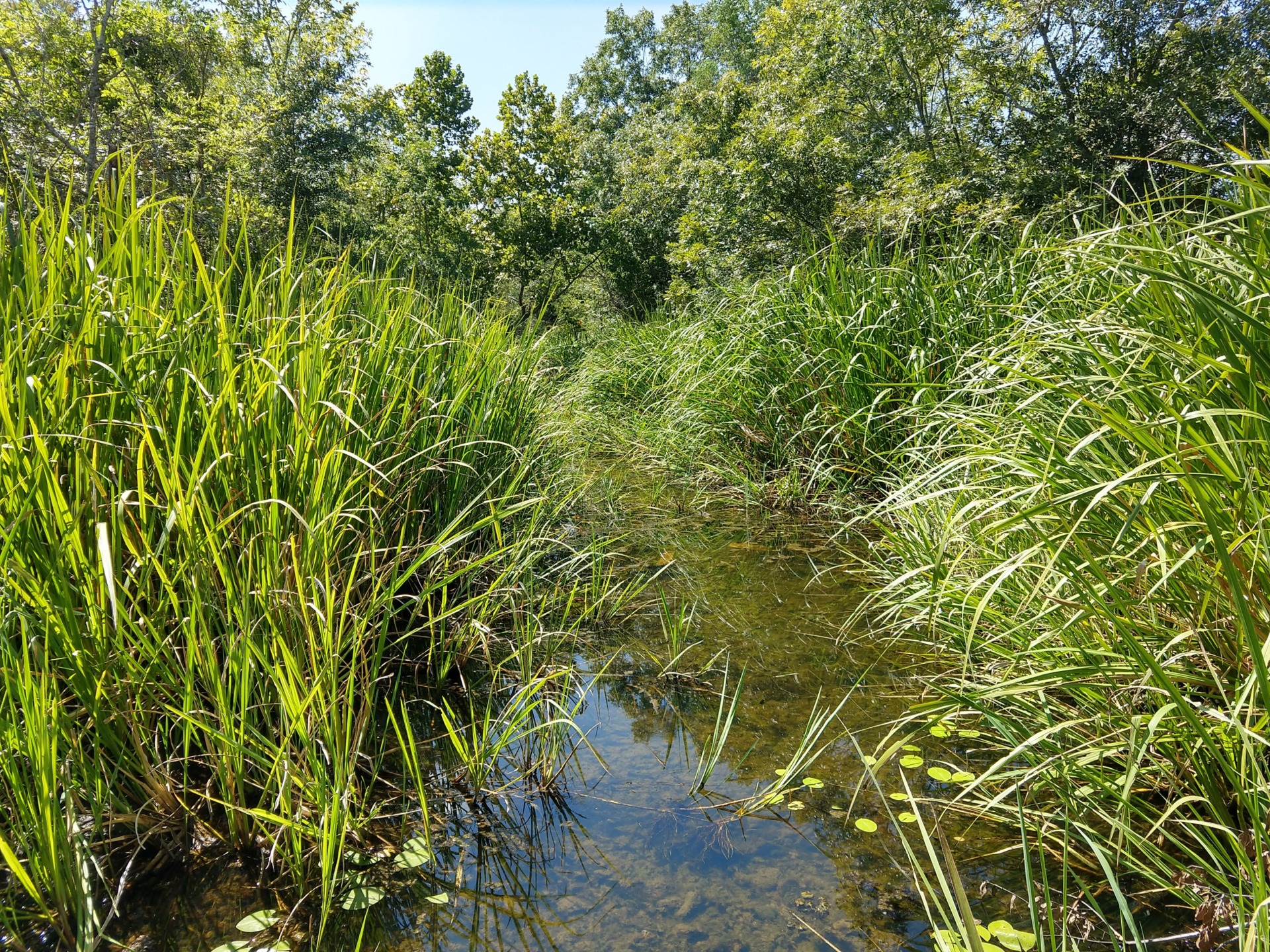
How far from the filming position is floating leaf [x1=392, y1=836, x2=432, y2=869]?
161 centimetres

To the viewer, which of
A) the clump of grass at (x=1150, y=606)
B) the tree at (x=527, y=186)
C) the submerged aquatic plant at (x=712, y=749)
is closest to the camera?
the clump of grass at (x=1150, y=606)

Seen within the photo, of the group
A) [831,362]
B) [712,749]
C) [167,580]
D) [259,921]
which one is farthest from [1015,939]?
[831,362]

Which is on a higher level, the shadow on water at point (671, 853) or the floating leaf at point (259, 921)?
the floating leaf at point (259, 921)

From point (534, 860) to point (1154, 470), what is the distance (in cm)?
166

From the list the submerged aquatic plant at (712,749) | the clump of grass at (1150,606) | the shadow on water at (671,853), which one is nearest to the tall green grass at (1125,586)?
the clump of grass at (1150,606)

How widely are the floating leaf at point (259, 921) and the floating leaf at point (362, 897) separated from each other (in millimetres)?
126

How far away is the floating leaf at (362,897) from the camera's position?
4.90 feet

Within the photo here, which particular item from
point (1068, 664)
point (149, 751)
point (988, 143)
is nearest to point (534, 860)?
point (149, 751)

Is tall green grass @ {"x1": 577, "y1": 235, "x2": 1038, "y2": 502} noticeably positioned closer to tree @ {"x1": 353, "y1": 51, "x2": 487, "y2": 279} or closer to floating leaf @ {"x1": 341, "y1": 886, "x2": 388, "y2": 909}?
floating leaf @ {"x1": 341, "y1": 886, "x2": 388, "y2": 909}

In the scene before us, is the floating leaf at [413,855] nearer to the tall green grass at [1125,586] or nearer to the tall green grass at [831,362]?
the tall green grass at [1125,586]

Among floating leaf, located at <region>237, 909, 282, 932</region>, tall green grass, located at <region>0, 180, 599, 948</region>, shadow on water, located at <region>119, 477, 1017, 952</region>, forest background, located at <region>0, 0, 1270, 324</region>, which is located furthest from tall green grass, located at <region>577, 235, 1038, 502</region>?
forest background, located at <region>0, 0, 1270, 324</region>

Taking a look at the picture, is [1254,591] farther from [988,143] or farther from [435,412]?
[988,143]

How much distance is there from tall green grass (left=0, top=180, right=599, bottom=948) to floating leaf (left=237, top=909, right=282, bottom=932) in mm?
61

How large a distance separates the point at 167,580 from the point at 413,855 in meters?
0.81
